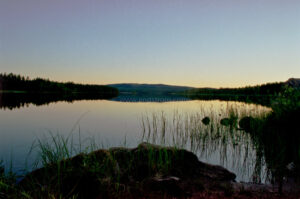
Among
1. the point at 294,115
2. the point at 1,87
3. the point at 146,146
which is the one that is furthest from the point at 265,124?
the point at 1,87

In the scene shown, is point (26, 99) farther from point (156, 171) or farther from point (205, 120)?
point (156, 171)

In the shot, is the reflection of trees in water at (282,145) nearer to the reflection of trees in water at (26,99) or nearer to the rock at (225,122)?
the rock at (225,122)

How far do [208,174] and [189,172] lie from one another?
16.9 inches

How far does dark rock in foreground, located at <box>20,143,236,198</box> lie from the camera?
13.3 feet

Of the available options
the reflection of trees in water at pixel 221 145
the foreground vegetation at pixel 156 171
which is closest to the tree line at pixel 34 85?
the reflection of trees in water at pixel 221 145

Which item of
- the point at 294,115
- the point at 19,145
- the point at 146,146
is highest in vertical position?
the point at 294,115

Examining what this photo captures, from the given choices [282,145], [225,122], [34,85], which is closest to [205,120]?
[225,122]

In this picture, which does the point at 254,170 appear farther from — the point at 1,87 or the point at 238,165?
the point at 1,87

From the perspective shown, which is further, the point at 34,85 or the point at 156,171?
the point at 34,85

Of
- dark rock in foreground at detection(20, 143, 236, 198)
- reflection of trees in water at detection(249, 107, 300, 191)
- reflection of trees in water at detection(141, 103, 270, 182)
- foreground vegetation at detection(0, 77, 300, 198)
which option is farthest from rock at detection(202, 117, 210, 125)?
dark rock in foreground at detection(20, 143, 236, 198)

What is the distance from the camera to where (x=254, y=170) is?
6895 mm

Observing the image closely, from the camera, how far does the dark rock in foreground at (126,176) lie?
4.06 metres

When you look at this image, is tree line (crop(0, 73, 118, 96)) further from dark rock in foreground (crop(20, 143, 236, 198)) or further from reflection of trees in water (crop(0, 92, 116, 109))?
dark rock in foreground (crop(20, 143, 236, 198))

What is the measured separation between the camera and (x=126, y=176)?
16.5 ft
